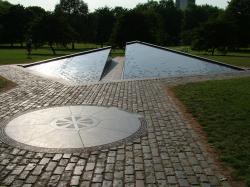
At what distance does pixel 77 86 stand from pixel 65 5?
75.6m

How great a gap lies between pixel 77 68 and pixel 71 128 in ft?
35.2

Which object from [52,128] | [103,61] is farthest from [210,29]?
[52,128]

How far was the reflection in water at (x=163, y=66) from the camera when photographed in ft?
58.5

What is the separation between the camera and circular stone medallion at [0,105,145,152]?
734cm

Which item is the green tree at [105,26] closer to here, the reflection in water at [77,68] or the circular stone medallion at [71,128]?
the reflection in water at [77,68]

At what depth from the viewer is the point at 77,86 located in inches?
573

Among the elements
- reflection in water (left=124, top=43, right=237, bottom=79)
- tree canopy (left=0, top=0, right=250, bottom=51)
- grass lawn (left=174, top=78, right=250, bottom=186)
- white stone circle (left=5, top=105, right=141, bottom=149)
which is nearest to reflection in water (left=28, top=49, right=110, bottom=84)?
reflection in water (left=124, top=43, right=237, bottom=79)

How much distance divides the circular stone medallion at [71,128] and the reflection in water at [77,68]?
609 cm

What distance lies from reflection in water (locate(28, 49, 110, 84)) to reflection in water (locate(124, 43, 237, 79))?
154 centimetres

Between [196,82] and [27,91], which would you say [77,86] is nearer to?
[27,91]

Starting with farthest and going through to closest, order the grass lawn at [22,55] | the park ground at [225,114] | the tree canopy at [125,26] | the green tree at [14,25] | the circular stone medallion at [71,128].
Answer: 1. the green tree at [14,25]
2. the tree canopy at [125,26]
3. the grass lawn at [22,55]
4. the circular stone medallion at [71,128]
5. the park ground at [225,114]

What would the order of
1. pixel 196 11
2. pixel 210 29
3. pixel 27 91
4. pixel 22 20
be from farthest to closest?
pixel 196 11 → pixel 22 20 → pixel 210 29 → pixel 27 91

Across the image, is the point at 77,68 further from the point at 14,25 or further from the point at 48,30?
the point at 14,25

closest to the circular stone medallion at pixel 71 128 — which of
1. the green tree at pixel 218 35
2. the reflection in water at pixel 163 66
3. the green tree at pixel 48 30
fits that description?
the reflection in water at pixel 163 66
